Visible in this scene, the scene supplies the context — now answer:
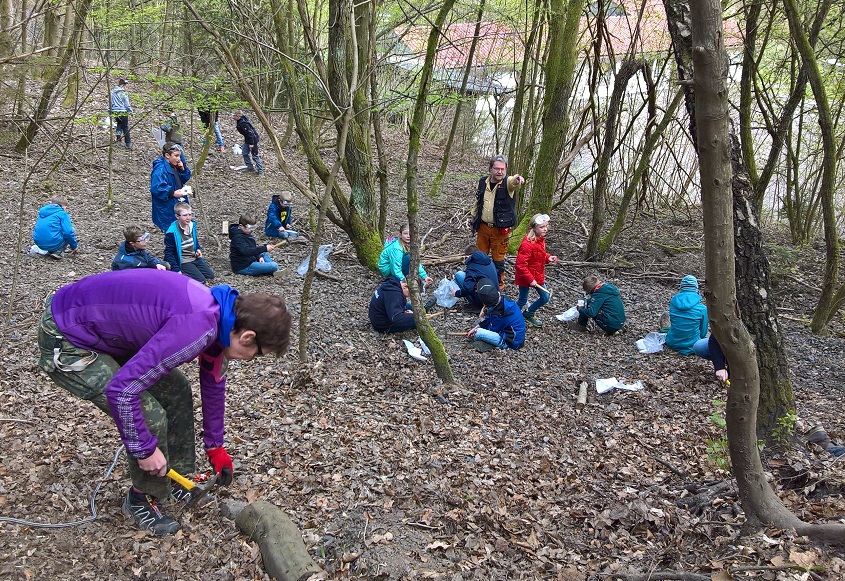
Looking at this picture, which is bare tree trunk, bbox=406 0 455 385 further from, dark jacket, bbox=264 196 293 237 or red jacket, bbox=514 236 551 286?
dark jacket, bbox=264 196 293 237

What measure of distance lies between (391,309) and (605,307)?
8.80 feet

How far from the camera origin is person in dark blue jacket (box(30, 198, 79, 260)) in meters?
7.39

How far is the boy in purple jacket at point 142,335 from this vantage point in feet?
7.75

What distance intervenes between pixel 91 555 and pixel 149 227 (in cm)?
738

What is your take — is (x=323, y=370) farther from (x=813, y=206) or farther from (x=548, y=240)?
(x=813, y=206)

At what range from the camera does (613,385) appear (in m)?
5.67

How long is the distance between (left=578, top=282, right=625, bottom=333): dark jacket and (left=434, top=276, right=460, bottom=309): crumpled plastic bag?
180 centimetres

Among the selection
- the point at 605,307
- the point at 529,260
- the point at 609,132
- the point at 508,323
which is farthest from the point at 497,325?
the point at 609,132

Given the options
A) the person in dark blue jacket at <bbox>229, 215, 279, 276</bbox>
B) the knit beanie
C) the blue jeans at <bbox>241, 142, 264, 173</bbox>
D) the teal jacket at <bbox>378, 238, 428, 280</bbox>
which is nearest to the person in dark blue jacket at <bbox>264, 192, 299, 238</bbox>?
the person in dark blue jacket at <bbox>229, 215, 279, 276</bbox>

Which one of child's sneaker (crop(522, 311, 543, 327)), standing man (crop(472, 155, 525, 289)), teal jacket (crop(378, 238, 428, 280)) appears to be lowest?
child's sneaker (crop(522, 311, 543, 327))

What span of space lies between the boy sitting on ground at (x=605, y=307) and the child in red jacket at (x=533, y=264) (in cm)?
60

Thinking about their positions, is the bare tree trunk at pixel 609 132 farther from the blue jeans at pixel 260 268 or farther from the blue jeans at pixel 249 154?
the blue jeans at pixel 249 154

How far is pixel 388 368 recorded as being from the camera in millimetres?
5934

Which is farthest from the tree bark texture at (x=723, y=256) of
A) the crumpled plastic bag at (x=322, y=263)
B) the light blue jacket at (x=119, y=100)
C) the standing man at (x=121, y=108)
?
the light blue jacket at (x=119, y=100)
